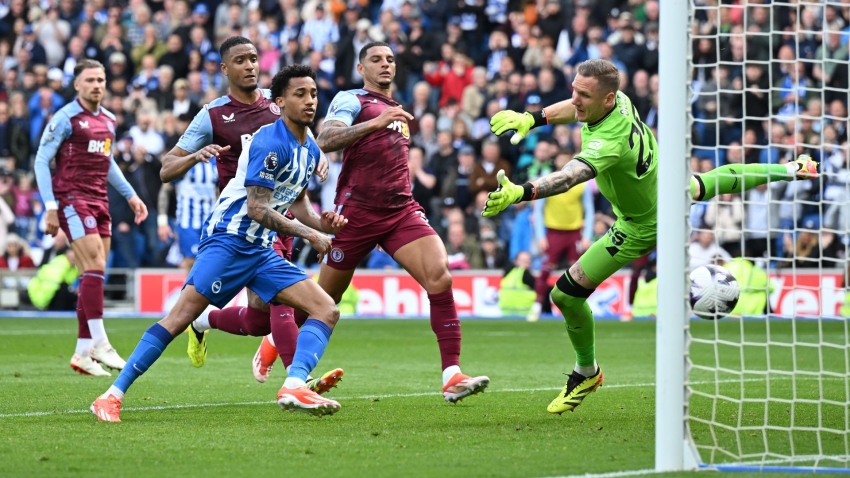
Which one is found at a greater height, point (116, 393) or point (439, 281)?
point (439, 281)

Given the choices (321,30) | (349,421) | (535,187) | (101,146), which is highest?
(321,30)

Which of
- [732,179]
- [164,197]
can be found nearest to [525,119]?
[732,179]

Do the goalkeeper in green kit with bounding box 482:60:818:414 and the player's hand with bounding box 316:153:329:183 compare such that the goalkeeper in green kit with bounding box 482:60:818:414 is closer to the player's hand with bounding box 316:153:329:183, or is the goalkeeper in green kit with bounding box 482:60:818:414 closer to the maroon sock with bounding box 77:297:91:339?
the player's hand with bounding box 316:153:329:183

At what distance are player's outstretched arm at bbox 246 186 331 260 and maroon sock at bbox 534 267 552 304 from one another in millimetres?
10742

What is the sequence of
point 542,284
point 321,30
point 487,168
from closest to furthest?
1. point 542,284
2. point 487,168
3. point 321,30

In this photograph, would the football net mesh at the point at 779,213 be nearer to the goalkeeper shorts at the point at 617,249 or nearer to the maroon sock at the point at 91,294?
the goalkeeper shorts at the point at 617,249

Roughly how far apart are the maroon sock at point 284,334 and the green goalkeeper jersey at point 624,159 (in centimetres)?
234

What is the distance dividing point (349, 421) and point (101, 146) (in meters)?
4.92

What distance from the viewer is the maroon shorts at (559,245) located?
57.6 ft

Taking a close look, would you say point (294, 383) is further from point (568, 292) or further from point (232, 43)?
point (232, 43)

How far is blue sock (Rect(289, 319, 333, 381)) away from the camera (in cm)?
709

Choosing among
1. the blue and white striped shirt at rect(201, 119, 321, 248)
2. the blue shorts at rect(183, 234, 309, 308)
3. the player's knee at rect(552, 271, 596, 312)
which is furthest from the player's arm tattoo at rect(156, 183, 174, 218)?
the player's knee at rect(552, 271, 596, 312)

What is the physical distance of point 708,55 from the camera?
19.3 metres

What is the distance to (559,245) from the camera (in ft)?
57.8
